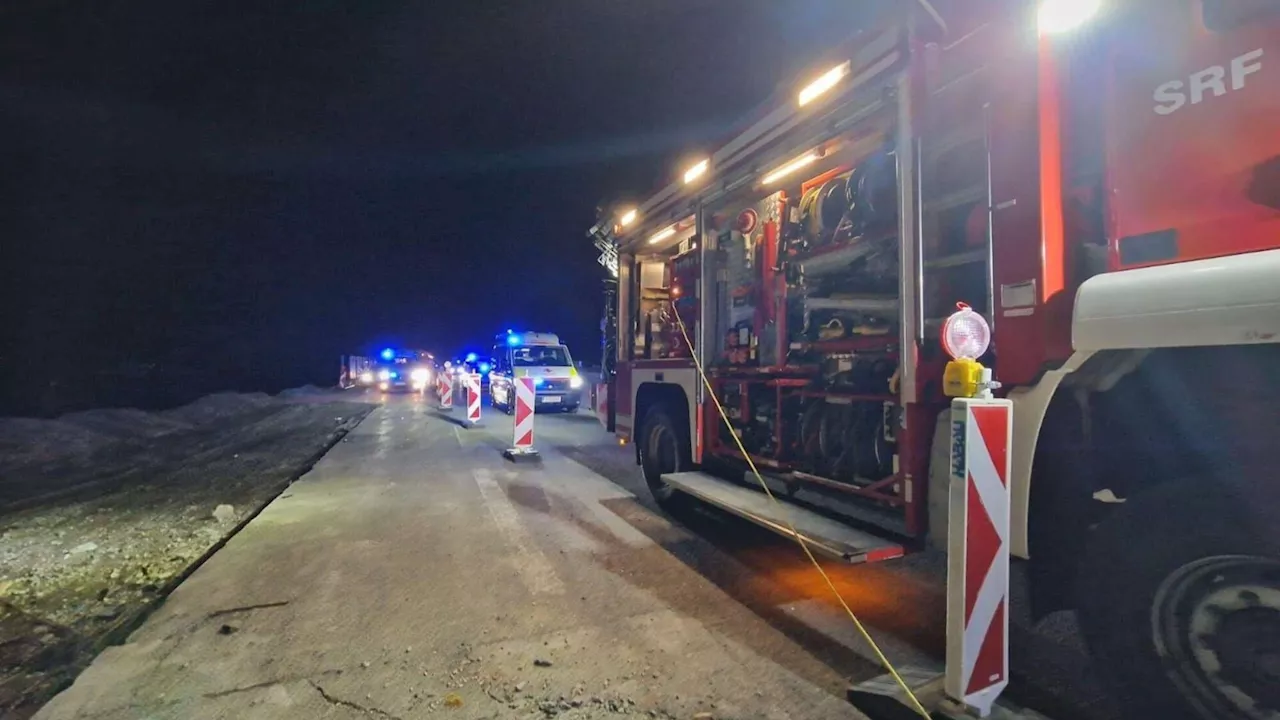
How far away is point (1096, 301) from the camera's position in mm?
2545

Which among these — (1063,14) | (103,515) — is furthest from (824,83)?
(103,515)

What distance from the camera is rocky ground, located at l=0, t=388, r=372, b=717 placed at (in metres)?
3.75

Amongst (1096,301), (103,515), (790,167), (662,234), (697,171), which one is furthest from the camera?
(662,234)

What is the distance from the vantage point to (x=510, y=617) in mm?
4062

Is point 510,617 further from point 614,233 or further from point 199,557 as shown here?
point 614,233

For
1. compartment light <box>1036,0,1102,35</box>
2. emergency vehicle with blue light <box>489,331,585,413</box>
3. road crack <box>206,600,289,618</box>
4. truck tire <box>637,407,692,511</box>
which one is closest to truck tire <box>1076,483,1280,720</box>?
compartment light <box>1036,0,1102,35</box>

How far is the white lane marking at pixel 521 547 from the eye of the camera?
468 centimetres

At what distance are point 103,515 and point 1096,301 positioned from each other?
28.1ft

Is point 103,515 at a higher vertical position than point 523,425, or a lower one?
lower

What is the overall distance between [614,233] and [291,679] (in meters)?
6.20

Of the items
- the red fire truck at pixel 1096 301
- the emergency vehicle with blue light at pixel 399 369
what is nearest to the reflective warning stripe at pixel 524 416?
the red fire truck at pixel 1096 301

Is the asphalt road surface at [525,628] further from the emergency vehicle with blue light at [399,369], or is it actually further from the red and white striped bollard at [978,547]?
the emergency vehicle with blue light at [399,369]

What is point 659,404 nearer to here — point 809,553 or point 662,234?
point 662,234

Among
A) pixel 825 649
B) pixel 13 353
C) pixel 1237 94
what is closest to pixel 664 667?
pixel 825 649
